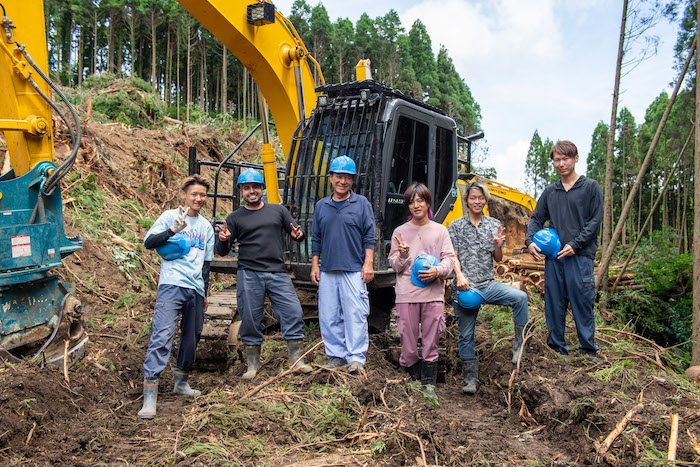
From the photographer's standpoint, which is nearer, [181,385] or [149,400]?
[149,400]

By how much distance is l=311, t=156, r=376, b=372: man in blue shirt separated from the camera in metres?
4.97

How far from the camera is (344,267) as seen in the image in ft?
16.3

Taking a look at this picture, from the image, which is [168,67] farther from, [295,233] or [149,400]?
[149,400]

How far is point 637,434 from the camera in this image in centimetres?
346

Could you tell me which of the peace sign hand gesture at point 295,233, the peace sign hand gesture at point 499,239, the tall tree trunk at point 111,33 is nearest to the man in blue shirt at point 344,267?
the peace sign hand gesture at point 295,233

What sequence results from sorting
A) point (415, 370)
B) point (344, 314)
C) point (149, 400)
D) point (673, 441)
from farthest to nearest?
1. point (344, 314)
2. point (415, 370)
3. point (149, 400)
4. point (673, 441)

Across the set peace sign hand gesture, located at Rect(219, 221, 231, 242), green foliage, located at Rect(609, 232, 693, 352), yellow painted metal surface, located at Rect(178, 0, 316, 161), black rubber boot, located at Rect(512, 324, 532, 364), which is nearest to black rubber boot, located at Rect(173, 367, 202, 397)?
peace sign hand gesture, located at Rect(219, 221, 231, 242)

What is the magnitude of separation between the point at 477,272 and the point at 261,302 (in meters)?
1.99

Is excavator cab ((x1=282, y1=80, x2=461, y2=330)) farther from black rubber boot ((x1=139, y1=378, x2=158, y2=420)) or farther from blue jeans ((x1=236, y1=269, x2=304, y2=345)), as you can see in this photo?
black rubber boot ((x1=139, y1=378, x2=158, y2=420))

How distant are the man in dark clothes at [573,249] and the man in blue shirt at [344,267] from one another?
1601mm

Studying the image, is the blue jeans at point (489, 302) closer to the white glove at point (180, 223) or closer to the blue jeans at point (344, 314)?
the blue jeans at point (344, 314)

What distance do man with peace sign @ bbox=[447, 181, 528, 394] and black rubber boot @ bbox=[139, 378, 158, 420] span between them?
266 centimetres

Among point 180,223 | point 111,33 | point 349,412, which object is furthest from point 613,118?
point 111,33

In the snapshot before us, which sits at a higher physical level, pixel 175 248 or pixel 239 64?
pixel 239 64
